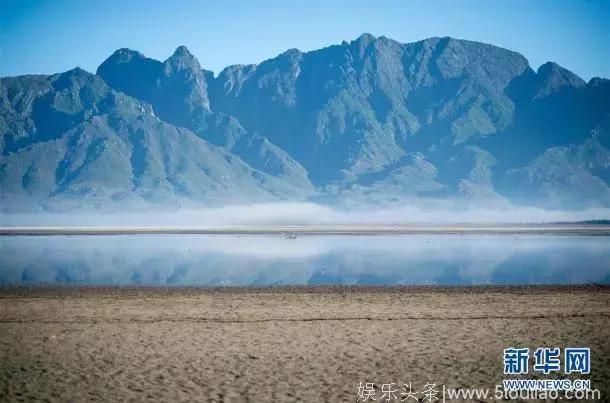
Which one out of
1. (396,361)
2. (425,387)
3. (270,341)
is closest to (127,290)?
(270,341)

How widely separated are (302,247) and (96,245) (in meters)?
19.8

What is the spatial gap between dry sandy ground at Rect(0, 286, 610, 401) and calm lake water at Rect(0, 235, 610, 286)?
7450mm

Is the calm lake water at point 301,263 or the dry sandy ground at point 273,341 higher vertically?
the calm lake water at point 301,263

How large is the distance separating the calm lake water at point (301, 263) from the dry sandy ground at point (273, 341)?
24.4 feet

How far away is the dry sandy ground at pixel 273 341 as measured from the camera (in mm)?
12047

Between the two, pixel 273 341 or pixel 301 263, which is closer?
pixel 273 341

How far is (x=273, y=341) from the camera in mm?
15680

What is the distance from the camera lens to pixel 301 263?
Result: 4009 centimetres

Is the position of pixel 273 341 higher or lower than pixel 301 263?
lower

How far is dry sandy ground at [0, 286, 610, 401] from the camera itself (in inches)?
474

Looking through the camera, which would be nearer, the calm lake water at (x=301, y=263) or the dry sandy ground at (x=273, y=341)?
the dry sandy ground at (x=273, y=341)

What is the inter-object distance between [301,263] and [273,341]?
2443 centimetres

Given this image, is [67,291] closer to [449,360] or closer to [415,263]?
[449,360]

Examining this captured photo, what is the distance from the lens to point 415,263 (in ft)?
Answer: 132
